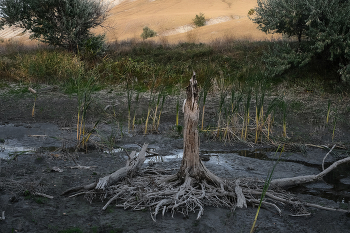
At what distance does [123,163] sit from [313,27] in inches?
374

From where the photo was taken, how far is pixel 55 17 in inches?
640

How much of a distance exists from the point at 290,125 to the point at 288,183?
4669 mm

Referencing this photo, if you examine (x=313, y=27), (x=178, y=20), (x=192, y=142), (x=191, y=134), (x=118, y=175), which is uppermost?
(x=178, y=20)

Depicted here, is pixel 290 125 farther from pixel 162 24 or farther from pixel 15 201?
pixel 162 24

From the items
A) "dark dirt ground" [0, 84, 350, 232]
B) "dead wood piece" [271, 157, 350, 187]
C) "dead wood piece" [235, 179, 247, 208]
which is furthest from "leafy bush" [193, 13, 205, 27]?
"dead wood piece" [235, 179, 247, 208]

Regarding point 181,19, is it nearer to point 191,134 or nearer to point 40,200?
point 191,134

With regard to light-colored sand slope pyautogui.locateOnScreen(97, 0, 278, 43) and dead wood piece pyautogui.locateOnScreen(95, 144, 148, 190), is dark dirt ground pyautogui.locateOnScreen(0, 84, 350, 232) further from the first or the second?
light-colored sand slope pyautogui.locateOnScreen(97, 0, 278, 43)

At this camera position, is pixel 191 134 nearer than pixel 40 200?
No

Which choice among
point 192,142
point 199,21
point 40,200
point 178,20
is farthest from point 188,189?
point 178,20

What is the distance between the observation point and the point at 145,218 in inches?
172

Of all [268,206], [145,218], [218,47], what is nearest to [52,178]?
[145,218]

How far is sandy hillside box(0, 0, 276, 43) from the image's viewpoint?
38.5 m

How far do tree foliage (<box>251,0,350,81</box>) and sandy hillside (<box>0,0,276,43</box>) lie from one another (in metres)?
20.6

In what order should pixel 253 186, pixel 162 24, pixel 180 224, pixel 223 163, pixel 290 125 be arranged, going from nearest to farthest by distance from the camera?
pixel 180 224
pixel 253 186
pixel 223 163
pixel 290 125
pixel 162 24
